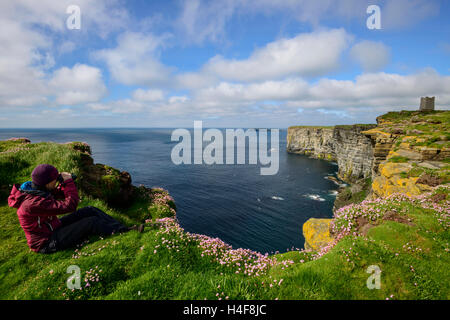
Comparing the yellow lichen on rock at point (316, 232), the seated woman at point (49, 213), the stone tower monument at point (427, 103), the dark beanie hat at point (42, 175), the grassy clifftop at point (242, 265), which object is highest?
the stone tower monument at point (427, 103)

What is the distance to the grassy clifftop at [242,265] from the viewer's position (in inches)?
190

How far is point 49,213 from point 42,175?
1276 millimetres

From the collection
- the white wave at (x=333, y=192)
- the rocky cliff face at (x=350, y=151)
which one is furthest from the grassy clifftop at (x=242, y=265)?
the white wave at (x=333, y=192)

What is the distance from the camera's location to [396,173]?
1515 cm

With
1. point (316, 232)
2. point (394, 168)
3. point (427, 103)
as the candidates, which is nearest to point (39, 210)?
point (316, 232)

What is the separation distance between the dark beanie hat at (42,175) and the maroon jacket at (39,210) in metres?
0.45

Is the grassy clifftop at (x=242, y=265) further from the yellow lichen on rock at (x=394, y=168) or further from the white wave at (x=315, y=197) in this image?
the white wave at (x=315, y=197)

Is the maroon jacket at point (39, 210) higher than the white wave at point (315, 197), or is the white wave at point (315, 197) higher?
the maroon jacket at point (39, 210)

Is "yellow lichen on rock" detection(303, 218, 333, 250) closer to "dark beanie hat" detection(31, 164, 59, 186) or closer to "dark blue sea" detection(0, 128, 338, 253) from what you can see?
"dark beanie hat" detection(31, 164, 59, 186)

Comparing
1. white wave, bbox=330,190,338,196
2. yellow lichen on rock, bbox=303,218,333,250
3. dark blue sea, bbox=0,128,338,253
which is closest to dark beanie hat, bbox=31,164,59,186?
yellow lichen on rock, bbox=303,218,333,250

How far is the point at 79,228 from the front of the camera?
24.2 feet

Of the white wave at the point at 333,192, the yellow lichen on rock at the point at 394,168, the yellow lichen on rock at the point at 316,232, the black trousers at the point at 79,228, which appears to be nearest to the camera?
the black trousers at the point at 79,228
